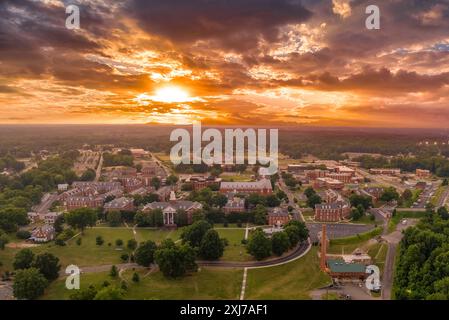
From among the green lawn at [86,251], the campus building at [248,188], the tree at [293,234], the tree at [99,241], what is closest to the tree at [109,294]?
the green lawn at [86,251]

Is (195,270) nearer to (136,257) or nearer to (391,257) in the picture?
(136,257)

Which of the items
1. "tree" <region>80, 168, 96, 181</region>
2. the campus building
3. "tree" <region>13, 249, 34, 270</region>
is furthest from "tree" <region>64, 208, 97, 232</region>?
"tree" <region>80, 168, 96, 181</region>

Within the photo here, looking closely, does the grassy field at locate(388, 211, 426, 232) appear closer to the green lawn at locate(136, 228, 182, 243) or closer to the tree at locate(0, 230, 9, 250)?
the green lawn at locate(136, 228, 182, 243)

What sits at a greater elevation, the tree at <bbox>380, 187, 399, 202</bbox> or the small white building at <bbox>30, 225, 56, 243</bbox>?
the tree at <bbox>380, 187, 399, 202</bbox>

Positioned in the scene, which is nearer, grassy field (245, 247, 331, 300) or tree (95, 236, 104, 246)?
grassy field (245, 247, 331, 300)

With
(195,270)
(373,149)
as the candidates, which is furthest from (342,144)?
(195,270)

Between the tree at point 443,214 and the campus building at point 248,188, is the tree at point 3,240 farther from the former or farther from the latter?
the tree at point 443,214

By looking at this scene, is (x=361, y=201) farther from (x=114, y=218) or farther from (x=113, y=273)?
(x=113, y=273)
